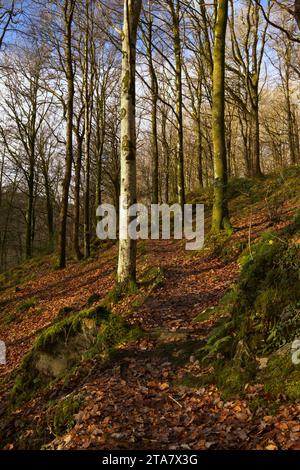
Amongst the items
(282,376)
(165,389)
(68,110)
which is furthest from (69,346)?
(68,110)

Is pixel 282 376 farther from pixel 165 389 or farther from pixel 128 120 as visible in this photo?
pixel 128 120

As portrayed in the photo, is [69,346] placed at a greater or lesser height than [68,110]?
lesser

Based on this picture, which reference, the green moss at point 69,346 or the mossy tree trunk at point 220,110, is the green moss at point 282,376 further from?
the mossy tree trunk at point 220,110

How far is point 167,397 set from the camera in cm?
474

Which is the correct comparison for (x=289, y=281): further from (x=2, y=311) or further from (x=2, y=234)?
(x=2, y=234)

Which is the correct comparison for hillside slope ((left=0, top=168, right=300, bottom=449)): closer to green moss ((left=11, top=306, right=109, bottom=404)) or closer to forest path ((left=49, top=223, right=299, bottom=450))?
forest path ((left=49, top=223, right=299, bottom=450))

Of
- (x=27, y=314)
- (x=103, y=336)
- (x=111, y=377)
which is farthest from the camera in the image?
(x=27, y=314)

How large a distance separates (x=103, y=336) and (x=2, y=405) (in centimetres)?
193

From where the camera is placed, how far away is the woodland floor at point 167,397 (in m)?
3.74

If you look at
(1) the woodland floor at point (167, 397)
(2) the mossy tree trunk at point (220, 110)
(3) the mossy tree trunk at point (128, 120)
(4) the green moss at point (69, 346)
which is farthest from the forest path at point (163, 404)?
(2) the mossy tree trunk at point (220, 110)

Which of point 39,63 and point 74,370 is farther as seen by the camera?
point 39,63

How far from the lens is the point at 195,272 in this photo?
9758 mm
